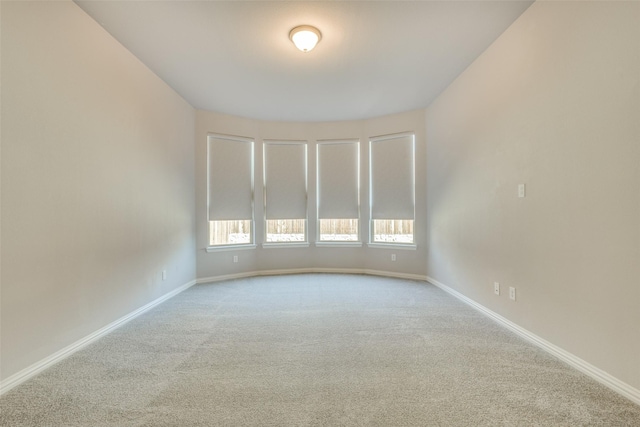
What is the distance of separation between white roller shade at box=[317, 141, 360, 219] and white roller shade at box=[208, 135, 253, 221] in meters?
1.33

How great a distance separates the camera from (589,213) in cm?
194

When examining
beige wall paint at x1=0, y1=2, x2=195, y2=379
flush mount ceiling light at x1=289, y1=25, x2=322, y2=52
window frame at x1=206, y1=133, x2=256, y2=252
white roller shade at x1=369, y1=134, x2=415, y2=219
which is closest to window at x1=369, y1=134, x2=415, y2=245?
white roller shade at x1=369, y1=134, x2=415, y2=219

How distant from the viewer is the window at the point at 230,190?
4809 mm

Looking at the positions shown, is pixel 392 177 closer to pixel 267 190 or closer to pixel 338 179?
pixel 338 179

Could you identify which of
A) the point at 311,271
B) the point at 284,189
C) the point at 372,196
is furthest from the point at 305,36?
the point at 311,271

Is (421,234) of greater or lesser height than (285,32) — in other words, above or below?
below

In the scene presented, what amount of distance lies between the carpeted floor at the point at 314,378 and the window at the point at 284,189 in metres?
2.41

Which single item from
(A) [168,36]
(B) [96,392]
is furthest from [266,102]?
(B) [96,392]

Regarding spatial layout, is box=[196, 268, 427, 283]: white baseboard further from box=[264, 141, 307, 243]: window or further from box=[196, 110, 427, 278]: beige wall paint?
box=[264, 141, 307, 243]: window

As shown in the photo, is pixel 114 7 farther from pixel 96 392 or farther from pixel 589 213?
pixel 589 213

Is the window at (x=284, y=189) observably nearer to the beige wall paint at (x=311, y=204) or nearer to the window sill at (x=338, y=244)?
the beige wall paint at (x=311, y=204)

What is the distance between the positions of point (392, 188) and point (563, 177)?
2964 mm

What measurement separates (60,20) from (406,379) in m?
3.73

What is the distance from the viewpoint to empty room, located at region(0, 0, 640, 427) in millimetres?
1720
